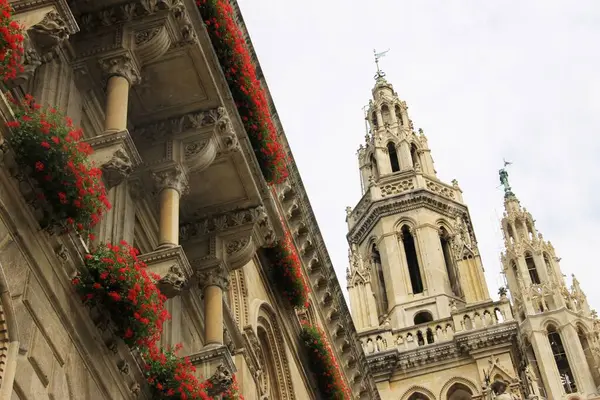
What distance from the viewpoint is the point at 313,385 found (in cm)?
2102

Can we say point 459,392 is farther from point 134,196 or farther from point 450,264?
point 134,196

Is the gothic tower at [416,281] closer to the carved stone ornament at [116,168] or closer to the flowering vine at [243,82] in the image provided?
the flowering vine at [243,82]

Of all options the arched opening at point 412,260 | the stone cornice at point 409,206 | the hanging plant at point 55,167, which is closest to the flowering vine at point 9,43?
the hanging plant at point 55,167

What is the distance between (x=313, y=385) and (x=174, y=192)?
990 centimetres

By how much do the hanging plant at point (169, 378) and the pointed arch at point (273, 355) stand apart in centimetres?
810

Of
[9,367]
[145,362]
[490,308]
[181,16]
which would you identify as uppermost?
[490,308]

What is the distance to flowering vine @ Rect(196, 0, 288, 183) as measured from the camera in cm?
1449

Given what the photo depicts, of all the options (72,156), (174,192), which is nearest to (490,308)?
(174,192)

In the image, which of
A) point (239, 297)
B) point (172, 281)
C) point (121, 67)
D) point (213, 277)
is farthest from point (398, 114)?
point (172, 281)

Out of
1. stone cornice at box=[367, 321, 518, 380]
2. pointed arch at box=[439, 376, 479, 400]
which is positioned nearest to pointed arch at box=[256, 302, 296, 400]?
pointed arch at box=[439, 376, 479, 400]

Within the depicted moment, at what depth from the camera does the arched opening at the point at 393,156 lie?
47.9m

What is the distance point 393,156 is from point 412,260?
23.7ft

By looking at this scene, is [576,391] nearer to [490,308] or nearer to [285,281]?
[490,308]

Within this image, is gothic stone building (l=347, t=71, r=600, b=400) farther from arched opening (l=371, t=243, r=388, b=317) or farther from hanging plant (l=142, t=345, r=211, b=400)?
hanging plant (l=142, t=345, r=211, b=400)
